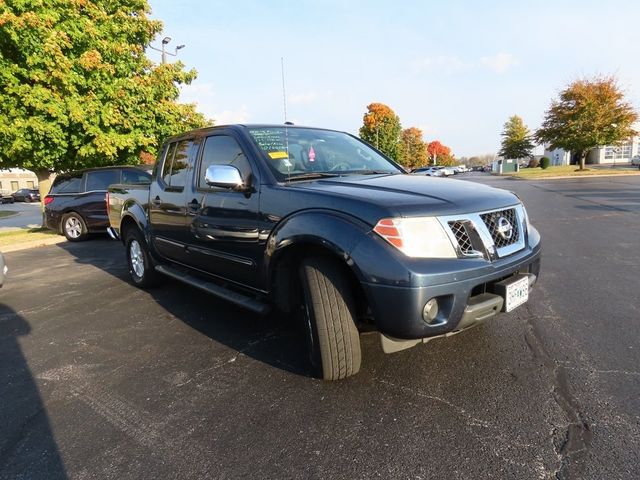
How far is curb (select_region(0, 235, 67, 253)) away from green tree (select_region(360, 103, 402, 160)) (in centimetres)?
4798

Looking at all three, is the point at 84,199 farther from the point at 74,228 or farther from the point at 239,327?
the point at 239,327

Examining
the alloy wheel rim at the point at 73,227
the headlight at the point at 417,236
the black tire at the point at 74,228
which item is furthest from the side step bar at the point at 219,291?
the alloy wheel rim at the point at 73,227

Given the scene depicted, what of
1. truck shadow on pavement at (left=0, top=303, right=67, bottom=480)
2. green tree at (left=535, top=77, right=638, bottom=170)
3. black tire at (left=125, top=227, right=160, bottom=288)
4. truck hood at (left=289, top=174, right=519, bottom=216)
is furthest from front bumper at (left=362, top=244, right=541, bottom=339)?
green tree at (left=535, top=77, right=638, bottom=170)

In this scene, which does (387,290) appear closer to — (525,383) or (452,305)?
(452,305)

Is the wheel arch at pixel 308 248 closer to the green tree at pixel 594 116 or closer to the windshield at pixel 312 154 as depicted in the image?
the windshield at pixel 312 154

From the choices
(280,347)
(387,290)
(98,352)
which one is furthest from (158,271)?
(387,290)

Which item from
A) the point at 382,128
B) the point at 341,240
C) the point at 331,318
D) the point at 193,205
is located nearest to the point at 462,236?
the point at 341,240

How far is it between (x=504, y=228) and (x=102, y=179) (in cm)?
985

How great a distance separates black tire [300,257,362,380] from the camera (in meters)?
2.63

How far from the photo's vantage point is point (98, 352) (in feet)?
11.7

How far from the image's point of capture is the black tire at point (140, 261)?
16.9 ft

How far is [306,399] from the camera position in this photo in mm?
2654

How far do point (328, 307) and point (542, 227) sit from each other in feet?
25.0

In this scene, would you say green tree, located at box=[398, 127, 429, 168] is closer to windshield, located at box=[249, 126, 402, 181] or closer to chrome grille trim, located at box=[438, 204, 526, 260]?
windshield, located at box=[249, 126, 402, 181]
